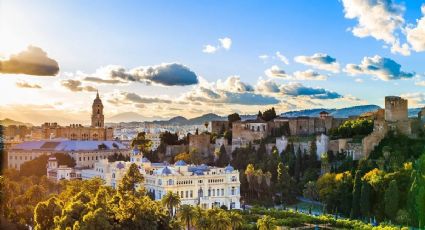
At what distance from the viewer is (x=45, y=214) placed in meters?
21.6

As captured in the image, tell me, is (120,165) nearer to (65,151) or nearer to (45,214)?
(65,151)

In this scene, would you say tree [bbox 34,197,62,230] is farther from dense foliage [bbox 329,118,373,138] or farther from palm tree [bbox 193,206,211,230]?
dense foliage [bbox 329,118,373,138]

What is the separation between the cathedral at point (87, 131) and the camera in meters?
57.7

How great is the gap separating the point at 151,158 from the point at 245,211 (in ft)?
59.3

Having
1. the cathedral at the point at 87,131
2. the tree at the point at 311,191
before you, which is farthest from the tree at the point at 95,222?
the cathedral at the point at 87,131

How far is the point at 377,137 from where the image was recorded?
3444cm

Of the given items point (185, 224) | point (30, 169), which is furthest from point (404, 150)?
point (30, 169)

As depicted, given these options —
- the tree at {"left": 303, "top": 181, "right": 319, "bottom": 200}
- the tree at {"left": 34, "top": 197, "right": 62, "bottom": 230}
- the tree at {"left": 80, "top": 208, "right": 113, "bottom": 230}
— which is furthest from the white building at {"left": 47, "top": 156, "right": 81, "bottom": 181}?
the tree at {"left": 80, "top": 208, "right": 113, "bottom": 230}

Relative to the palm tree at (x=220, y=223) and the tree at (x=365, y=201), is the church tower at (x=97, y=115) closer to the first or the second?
the tree at (x=365, y=201)

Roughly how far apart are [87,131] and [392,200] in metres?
36.5

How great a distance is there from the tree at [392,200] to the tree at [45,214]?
1289cm

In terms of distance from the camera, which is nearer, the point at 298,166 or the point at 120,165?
the point at 298,166

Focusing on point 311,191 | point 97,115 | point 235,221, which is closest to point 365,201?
point 311,191

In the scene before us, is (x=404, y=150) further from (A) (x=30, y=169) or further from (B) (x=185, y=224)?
(A) (x=30, y=169)
